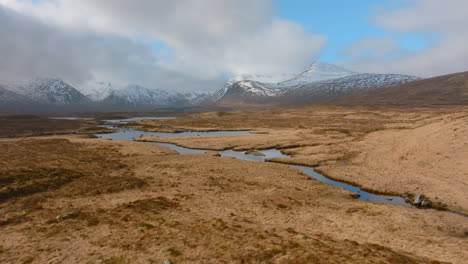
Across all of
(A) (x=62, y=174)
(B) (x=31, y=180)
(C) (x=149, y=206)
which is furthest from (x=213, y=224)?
(A) (x=62, y=174)

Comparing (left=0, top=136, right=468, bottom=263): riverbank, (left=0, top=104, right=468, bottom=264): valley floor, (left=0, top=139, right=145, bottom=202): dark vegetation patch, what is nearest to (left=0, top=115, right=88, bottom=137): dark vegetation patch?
(left=0, top=139, right=145, bottom=202): dark vegetation patch

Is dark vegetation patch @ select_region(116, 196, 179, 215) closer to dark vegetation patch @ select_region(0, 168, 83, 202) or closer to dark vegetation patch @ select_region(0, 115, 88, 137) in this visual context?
dark vegetation patch @ select_region(0, 168, 83, 202)

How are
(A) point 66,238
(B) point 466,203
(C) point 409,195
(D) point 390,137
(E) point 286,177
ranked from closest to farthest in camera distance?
(A) point 66,238
(B) point 466,203
(C) point 409,195
(E) point 286,177
(D) point 390,137

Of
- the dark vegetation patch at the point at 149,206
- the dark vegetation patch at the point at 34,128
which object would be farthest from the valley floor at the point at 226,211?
the dark vegetation patch at the point at 34,128

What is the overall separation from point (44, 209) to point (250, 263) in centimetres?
2290

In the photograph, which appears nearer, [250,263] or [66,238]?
[250,263]

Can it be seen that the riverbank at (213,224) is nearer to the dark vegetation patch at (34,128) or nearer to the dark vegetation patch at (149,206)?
the dark vegetation patch at (149,206)

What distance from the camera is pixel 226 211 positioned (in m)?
26.9

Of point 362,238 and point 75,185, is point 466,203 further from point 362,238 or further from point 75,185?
point 75,185

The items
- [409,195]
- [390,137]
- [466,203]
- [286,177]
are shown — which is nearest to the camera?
[466,203]

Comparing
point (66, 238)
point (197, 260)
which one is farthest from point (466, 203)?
point (66, 238)

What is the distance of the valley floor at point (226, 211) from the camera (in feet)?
58.4

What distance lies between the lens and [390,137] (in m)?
70.5

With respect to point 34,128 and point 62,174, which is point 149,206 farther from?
point 34,128
